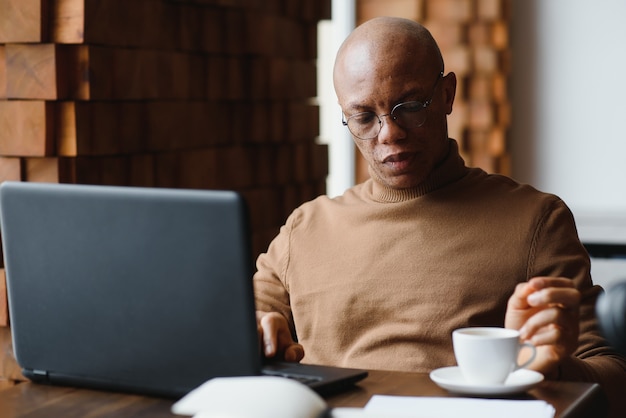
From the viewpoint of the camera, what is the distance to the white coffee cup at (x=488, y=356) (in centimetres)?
141

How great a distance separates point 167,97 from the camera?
8.25ft

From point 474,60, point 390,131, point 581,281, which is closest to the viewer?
point 581,281

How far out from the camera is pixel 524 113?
14.2ft

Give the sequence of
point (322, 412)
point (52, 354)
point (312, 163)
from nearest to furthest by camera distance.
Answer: point (322, 412) < point (52, 354) < point (312, 163)

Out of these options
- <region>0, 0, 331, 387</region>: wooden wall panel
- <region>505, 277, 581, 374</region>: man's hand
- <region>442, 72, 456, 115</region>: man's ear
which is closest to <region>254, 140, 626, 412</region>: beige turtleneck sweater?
<region>442, 72, 456, 115</region>: man's ear

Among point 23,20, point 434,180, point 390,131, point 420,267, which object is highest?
point 23,20

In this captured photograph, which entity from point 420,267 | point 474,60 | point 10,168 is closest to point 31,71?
point 10,168

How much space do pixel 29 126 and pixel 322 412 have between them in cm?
118

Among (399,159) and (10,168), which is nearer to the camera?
(399,159)

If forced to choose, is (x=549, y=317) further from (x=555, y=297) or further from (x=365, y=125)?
(x=365, y=125)

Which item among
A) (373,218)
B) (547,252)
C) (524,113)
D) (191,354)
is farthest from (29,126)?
(524,113)

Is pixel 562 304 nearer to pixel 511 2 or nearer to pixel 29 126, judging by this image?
pixel 29 126

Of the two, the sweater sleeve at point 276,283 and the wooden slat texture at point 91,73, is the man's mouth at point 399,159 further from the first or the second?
the wooden slat texture at point 91,73

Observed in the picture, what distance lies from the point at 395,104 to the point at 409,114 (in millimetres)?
35
